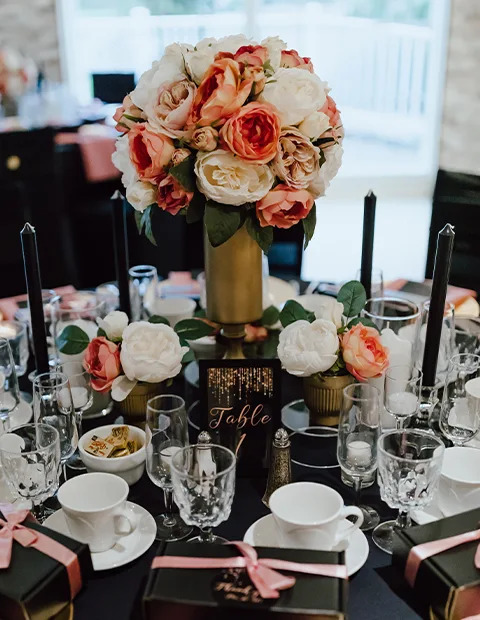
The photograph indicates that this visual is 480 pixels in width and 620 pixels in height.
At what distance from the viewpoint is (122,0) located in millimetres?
5945

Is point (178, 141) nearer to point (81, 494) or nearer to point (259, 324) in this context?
point (259, 324)

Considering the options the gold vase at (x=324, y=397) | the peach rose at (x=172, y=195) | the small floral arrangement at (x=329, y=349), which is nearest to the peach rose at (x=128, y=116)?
the peach rose at (x=172, y=195)

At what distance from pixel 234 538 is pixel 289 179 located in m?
0.57

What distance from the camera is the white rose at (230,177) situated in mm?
1127

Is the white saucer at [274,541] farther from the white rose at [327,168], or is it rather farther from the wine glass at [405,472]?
the white rose at [327,168]

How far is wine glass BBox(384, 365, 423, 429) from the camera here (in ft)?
3.98

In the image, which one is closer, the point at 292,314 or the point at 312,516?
the point at 312,516

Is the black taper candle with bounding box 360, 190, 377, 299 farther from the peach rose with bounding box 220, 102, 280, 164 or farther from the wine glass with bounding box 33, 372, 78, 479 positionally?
the wine glass with bounding box 33, 372, 78, 479

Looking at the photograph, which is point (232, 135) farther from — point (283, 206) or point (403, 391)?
point (403, 391)

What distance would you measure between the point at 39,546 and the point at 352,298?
2.30ft

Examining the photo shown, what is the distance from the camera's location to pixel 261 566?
88 centimetres

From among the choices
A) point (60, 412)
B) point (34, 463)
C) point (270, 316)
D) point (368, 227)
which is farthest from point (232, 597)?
point (368, 227)

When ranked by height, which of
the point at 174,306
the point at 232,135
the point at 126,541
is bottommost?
the point at 126,541

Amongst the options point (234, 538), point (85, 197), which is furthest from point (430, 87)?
point (234, 538)
